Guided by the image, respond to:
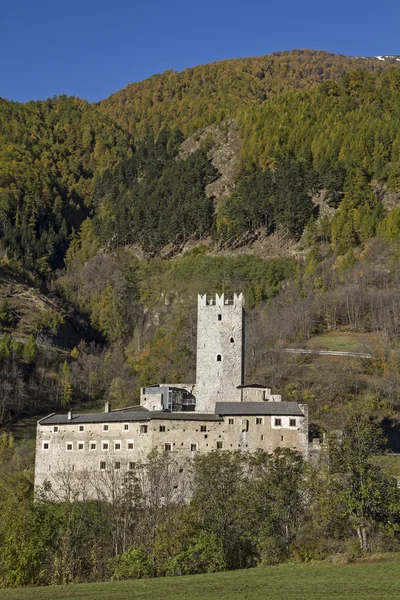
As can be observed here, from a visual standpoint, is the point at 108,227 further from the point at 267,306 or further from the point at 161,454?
the point at 161,454

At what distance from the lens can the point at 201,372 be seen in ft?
261

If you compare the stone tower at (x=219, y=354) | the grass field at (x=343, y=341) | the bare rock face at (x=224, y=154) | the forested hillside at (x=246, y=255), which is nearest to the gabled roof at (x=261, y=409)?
the stone tower at (x=219, y=354)

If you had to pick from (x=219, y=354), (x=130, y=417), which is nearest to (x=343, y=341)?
(x=219, y=354)

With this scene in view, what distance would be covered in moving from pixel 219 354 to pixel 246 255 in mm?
76457

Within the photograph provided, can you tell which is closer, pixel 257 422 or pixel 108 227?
pixel 257 422

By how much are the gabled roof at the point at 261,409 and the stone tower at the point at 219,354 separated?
24.7 feet

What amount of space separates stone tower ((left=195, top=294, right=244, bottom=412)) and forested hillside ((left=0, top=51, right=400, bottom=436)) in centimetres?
947

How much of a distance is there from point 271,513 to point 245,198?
373 ft

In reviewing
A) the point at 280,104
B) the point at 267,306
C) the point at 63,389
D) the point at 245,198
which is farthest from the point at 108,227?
the point at 63,389

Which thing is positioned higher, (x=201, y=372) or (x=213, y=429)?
(x=201, y=372)

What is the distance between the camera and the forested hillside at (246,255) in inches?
4181

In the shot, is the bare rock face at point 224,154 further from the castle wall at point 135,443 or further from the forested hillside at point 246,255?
the castle wall at point 135,443

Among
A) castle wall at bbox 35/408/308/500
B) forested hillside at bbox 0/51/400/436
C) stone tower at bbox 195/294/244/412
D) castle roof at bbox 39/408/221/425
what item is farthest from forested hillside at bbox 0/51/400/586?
stone tower at bbox 195/294/244/412

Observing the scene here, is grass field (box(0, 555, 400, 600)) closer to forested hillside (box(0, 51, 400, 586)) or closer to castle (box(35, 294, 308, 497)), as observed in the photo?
forested hillside (box(0, 51, 400, 586))
